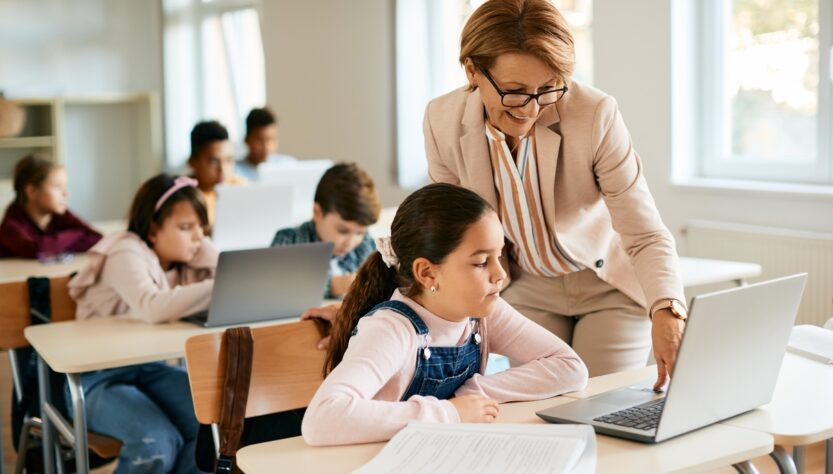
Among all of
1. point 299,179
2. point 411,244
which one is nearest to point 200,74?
point 299,179

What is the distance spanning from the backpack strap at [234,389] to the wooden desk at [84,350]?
0.52 metres

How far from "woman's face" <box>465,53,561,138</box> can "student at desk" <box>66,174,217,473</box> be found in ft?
3.70

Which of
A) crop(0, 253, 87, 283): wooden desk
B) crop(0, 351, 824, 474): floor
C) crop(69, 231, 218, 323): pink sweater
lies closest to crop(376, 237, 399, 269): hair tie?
crop(69, 231, 218, 323): pink sweater

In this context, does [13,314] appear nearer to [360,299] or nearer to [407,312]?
[360,299]

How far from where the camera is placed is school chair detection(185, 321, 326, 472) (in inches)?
66.3

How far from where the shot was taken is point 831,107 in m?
3.51

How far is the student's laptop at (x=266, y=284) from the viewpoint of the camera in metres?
2.37

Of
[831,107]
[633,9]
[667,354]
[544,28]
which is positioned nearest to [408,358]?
[667,354]

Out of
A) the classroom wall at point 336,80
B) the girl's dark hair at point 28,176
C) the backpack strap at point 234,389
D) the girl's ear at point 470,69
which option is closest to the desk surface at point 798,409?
the girl's ear at point 470,69

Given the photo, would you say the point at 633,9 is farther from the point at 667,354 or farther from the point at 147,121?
the point at 147,121

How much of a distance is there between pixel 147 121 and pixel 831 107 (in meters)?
5.65

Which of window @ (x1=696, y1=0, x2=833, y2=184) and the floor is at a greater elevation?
window @ (x1=696, y1=0, x2=833, y2=184)

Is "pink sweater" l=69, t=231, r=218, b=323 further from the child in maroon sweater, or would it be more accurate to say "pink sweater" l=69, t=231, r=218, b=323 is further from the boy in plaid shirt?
the child in maroon sweater

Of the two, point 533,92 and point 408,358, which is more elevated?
point 533,92
